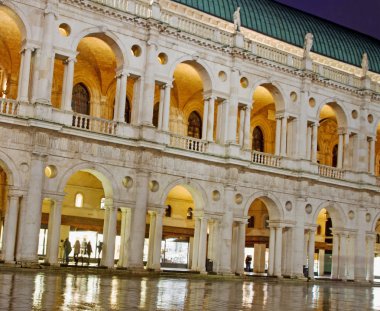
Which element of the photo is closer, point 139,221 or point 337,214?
point 139,221

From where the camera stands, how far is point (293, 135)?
1645 inches

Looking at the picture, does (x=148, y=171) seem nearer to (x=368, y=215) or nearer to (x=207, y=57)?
(x=207, y=57)

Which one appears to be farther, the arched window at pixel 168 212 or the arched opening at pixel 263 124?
the arched opening at pixel 263 124

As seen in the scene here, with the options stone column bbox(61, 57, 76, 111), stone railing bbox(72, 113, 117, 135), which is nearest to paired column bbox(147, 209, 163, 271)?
stone railing bbox(72, 113, 117, 135)

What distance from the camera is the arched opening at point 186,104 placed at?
41594mm

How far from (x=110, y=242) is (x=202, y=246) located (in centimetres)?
564

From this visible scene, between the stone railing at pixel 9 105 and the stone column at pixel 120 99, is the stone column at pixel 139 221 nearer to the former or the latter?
the stone column at pixel 120 99

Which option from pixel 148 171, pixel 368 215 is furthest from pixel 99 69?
pixel 368 215

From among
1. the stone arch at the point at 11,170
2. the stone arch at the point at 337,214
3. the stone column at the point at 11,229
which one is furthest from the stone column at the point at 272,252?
the stone arch at the point at 11,170

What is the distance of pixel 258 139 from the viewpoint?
48.3 metres

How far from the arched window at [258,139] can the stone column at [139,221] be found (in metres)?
15.5

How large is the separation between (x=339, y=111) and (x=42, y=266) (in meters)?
23.2

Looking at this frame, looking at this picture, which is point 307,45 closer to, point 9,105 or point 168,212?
point 168,212

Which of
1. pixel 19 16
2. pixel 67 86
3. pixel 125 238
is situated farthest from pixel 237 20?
pixel 125 238
